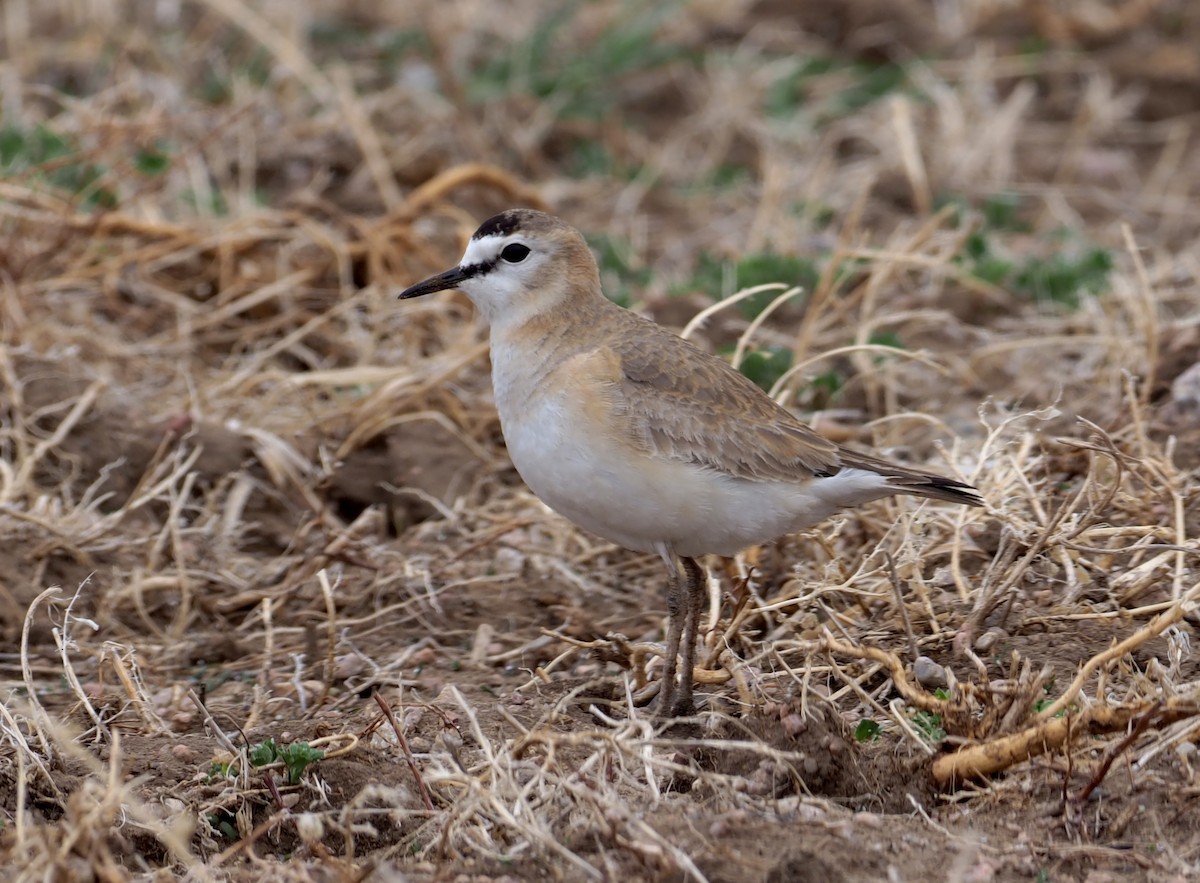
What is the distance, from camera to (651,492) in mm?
4203

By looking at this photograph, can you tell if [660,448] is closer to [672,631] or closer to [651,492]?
[651,492]

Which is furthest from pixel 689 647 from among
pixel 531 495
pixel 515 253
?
pixel 531 495

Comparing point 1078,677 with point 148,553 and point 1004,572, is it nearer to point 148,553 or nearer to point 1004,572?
point 1004,572

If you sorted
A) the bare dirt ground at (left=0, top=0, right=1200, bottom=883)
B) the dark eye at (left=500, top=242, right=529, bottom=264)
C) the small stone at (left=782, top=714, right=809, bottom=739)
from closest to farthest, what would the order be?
the bare dirt ground at (left=0, top=0, right=1200, bottom=883), the small stone at (left=782, top=714, right=809, bottom=739), the dark eye at (left=500, top=242, right=529, bottom=264)

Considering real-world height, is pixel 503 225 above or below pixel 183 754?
above

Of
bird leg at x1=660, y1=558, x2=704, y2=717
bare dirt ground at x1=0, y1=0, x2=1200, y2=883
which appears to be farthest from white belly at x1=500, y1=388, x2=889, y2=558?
bare dirt ground at x1=0, y1=0, x2=1200, y2=883

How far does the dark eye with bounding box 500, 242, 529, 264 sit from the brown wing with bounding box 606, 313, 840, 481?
0.38m

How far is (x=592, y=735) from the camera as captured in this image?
3613mm

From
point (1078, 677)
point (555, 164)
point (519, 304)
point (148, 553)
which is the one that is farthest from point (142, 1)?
point (1078, 677)

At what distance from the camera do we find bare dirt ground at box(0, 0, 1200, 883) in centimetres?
366

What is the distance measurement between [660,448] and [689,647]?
0.54m

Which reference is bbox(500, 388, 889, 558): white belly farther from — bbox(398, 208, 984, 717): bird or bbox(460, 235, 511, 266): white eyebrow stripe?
bbox(460, 235, 511, 266): white eyebrow stripe

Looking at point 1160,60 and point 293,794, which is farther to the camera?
point 1160,60

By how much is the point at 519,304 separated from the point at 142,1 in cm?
667
